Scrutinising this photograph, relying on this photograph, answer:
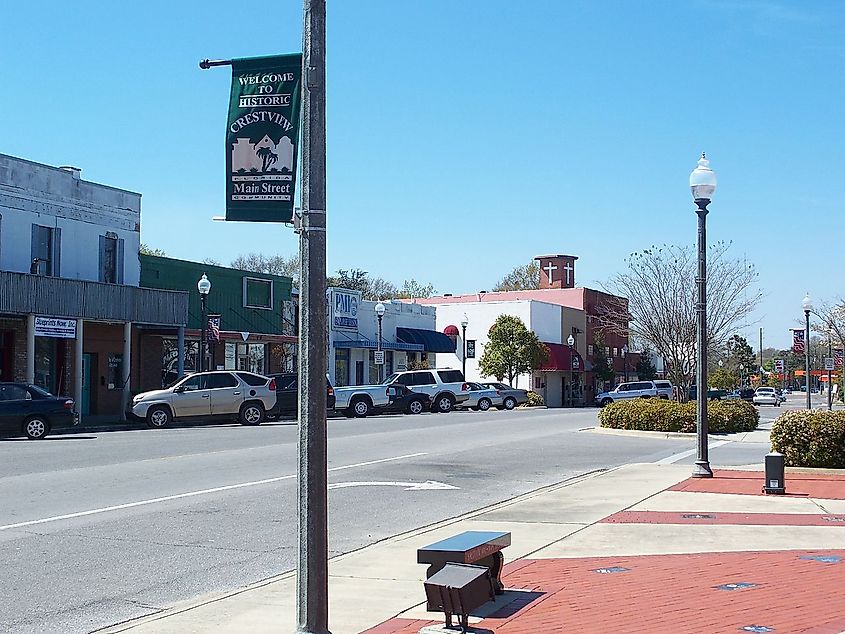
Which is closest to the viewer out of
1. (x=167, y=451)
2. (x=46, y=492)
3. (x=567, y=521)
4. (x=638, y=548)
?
(x=638, y=548)

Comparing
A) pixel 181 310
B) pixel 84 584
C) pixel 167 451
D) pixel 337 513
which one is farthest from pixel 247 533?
pixel 181 310

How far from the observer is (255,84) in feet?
19.9

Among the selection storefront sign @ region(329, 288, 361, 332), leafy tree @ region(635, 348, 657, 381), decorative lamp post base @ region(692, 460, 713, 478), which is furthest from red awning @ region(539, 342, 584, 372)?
decorative lamp post base @ region(692, 460, 713, 478)

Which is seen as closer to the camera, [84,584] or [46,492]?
[84,584]

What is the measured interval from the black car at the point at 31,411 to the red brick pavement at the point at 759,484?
16.3 metres

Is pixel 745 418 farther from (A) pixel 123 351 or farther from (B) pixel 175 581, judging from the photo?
(B) pixel 175 581

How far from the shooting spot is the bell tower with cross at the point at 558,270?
81.1 meters

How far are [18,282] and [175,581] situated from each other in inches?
946

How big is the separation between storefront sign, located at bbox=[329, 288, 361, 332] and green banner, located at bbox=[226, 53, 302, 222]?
42472mm

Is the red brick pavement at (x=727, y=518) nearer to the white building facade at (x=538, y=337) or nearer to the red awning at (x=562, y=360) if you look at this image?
the red awning at (x=562, y=360)

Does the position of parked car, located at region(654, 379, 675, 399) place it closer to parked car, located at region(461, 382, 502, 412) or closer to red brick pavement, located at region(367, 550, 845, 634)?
parked car, located at region(461, 382, 502, 412)

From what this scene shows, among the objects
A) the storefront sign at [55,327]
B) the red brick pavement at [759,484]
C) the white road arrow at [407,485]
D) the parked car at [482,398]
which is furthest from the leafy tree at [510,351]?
the white road arrow at [407,485]

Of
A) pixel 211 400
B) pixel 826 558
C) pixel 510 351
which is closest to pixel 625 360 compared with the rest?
pixel 510 351

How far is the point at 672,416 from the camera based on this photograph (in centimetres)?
2903
